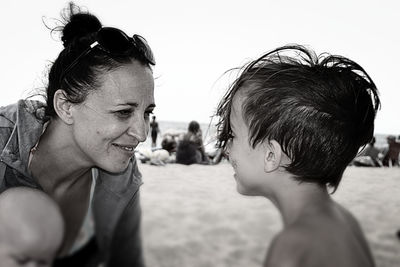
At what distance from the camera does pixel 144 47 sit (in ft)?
8.57

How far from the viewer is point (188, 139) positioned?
36.3ft

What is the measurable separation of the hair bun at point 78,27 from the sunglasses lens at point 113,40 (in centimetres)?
13

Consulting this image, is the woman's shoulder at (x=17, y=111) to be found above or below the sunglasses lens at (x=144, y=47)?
below

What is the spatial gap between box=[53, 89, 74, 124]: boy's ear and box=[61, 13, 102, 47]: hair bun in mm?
350

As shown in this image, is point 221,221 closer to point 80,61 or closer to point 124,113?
point 124,113

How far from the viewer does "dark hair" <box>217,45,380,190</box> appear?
1855 mm

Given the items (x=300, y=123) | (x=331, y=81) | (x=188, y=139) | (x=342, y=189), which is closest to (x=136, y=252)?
(x=300, y=123)

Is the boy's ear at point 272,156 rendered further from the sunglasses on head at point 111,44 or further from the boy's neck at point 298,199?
the sunglasses on head at point 111,44

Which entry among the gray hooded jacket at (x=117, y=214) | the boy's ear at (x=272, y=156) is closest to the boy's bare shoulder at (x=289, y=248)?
the boy's ear at (x=272, y=156)

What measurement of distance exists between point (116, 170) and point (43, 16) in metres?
1.15

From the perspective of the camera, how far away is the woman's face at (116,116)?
2.35 meters

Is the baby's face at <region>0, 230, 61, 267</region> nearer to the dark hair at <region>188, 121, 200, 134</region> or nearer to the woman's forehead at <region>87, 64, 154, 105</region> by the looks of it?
the woman's forehead at <region>87, 64, 154, 105</region>

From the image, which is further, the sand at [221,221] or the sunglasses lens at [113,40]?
the sand at [221,221]

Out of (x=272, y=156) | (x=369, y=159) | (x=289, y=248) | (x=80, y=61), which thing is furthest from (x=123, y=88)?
(x=369, y=159)
